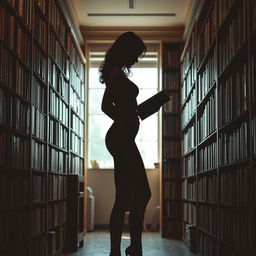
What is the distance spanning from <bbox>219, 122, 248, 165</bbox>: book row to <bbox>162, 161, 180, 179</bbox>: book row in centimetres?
369

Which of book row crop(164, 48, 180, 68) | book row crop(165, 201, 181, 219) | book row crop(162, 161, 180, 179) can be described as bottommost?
book row crop(165, 201, 181, 219)

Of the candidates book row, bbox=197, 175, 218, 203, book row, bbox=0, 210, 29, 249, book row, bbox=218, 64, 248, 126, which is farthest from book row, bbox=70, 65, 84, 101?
book row, bbox=218, 64, 248, 126

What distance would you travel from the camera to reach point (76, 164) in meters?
6.95

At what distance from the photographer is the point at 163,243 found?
616 cm

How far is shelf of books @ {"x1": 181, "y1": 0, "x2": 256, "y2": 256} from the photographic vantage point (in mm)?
2854

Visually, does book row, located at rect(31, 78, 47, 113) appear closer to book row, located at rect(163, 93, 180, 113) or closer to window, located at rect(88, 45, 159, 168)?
book row, located at rect(163, 93, 180, 113)

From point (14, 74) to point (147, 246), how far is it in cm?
317

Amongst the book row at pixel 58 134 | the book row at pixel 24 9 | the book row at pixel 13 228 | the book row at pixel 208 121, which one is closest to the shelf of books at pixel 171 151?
the book row at pixel 58 134

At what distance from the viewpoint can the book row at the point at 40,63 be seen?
163 inches

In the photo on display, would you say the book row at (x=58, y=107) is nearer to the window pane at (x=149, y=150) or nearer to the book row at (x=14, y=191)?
the book row at (x=14, y=191)

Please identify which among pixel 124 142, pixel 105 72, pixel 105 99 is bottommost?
pixel 124 142

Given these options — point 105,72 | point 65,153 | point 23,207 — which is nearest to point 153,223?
point 65,153

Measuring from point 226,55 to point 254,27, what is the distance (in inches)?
35.0

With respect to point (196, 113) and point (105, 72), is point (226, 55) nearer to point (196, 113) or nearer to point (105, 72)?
point (105, 72)
